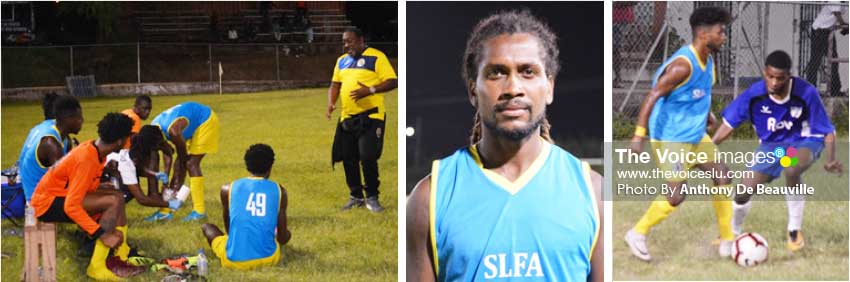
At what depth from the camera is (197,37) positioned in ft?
21.5

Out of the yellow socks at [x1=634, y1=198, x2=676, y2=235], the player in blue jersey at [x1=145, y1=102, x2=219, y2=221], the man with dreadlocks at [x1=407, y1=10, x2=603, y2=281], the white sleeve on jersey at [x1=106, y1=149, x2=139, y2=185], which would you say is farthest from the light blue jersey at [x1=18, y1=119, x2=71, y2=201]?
the yellow socks at [x1=634, y1=198, x2=676, y2=235]

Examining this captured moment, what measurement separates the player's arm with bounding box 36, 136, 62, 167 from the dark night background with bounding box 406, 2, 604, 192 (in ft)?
6.06

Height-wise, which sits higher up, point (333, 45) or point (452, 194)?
point (333, 45)

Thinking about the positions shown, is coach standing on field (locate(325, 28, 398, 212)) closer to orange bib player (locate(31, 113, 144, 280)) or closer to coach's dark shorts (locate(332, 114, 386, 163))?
coach's dark shorts (locate(332, 114, 386, 163))

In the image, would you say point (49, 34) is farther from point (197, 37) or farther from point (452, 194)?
point (452, 194)

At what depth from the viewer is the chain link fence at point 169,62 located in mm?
6453

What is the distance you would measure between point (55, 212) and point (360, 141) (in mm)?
1637

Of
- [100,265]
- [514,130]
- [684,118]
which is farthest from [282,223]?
[684,118]

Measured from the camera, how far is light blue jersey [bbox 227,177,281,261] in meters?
6.46

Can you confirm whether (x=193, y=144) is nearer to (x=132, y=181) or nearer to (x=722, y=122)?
(x=132, y=181)

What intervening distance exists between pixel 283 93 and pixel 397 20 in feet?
2.45

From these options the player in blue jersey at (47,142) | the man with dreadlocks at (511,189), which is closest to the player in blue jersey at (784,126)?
the man with dreadlocks at (511,189)

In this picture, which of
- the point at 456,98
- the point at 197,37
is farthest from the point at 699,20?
the point at 197,37

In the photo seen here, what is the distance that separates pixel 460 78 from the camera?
638cm
